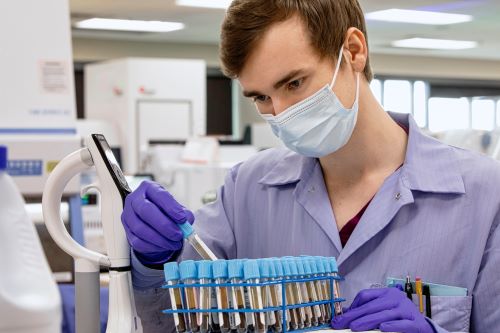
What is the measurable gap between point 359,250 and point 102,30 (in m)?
10.1

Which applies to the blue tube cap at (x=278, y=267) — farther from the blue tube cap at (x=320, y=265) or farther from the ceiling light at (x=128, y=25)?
the ceiling light at (x=128, y=25)

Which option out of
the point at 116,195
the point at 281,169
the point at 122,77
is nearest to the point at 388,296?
the point at 116,195

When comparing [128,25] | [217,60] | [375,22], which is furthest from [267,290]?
[217,60]

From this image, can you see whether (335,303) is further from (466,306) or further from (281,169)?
(281,169)

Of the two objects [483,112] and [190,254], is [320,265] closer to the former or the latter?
[190,254]

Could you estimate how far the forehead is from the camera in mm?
1522

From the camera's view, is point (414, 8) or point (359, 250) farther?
point (414, 8)

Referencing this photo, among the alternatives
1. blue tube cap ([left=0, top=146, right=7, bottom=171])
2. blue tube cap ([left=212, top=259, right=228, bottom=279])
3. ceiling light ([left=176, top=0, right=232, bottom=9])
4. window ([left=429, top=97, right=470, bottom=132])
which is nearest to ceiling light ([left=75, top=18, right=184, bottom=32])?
ceiling light ([left=176, top=0, right=232, bottom=9])

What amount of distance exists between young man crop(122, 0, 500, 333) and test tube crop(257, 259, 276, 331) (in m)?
0.34

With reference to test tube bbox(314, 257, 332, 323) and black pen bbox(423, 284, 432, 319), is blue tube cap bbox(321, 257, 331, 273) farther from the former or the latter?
black pen bbox(423, 284, 432, 319)

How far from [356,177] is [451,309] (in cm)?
33

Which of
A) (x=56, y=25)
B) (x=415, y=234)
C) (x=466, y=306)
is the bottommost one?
(x=466, y=306)

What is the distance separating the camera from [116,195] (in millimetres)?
1230

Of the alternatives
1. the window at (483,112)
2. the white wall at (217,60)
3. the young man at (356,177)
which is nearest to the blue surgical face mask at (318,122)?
the young man at (356,177)
